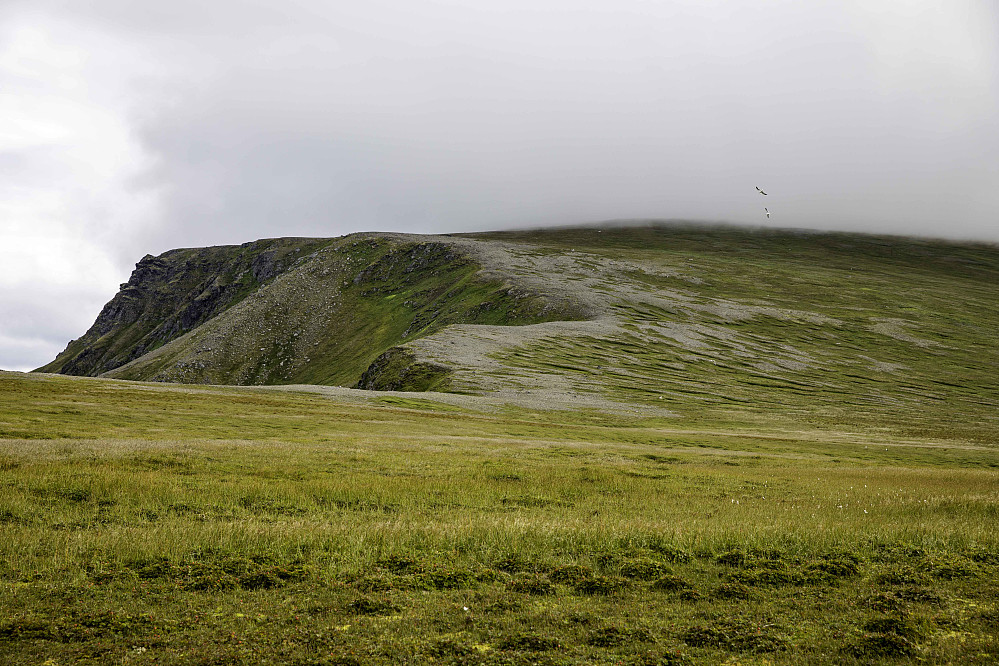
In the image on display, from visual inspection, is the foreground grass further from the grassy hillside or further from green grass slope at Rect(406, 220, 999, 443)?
green grass slope at Rect(406, 220, 999, 443)

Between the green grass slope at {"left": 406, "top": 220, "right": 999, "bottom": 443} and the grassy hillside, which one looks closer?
the grassy hillside

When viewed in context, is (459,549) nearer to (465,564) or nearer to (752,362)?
(465,564)

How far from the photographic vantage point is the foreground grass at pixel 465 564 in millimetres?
10508

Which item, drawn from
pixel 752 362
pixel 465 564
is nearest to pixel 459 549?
pixel 465 564

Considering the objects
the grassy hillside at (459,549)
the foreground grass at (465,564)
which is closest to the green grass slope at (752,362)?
the grassy hillside at (459,549)

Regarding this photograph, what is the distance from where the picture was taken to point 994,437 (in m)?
83.1

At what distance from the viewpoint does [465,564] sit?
1485cm

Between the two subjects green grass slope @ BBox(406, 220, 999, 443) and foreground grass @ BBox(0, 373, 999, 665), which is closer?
foreground grass @ BBox(0, 373, 999, 665)

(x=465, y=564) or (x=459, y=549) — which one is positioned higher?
(x=465, y=564)

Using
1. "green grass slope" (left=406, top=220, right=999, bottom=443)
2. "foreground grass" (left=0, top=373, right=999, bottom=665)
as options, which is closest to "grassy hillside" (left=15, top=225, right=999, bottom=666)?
"foreground grass" (left=0, top=373, right=999, bottom=665)

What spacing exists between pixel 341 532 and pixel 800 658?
36.8 ft

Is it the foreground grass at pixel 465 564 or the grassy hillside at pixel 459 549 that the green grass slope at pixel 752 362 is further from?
the foreground grass at pixel 465 564

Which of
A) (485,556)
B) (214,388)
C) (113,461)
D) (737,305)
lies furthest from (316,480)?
(737,305)

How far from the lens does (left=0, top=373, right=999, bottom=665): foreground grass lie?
34.5 ft
